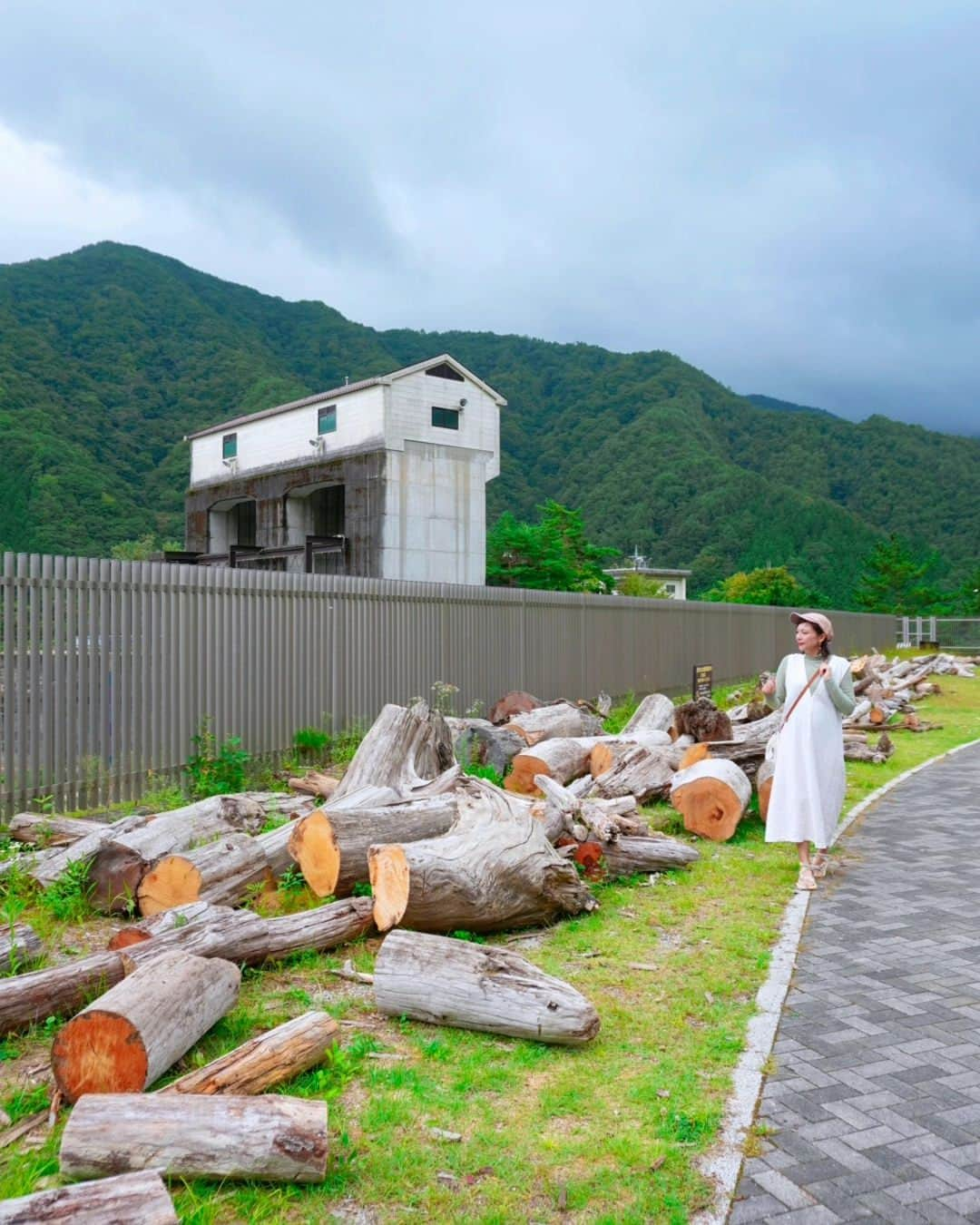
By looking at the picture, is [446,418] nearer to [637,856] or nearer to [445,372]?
[445,372]

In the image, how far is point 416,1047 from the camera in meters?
4.32

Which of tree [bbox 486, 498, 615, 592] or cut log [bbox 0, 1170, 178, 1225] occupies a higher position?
tree [bbox 486, 498, 615, 592]

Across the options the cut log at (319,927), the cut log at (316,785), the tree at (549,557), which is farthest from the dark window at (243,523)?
the cut log at (319,927)

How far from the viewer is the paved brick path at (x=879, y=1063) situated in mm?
3145

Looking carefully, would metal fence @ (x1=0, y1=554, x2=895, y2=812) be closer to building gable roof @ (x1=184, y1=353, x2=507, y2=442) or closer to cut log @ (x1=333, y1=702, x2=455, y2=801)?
cut log @ (x1=333, y1=702, x2=455, y2=801)

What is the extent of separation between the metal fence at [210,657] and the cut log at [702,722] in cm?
327

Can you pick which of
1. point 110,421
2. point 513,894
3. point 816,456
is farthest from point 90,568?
point 816,456

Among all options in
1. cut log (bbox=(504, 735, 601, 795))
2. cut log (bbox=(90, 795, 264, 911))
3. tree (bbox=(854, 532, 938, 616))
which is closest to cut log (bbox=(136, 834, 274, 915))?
cut log (bbox=(90, 795, 264, 911))

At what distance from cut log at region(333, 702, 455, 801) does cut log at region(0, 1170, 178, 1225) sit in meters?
4.86

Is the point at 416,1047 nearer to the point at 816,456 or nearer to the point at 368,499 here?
the point at 368,499

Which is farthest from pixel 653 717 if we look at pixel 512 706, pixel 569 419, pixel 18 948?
pixel 569 419

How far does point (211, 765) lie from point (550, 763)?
3.30 metres

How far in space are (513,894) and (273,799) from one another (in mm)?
3089

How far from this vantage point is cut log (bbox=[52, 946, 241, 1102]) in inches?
143
